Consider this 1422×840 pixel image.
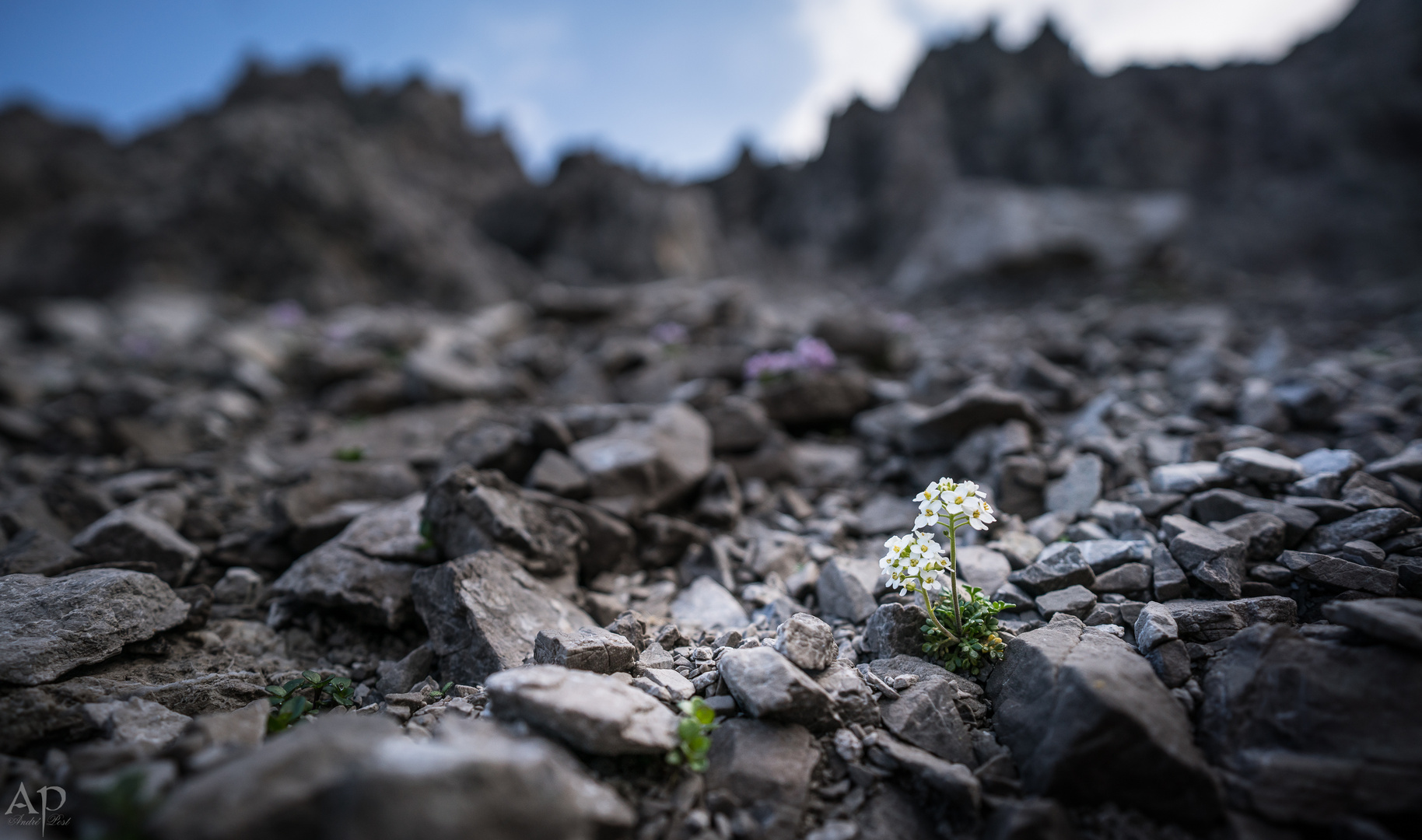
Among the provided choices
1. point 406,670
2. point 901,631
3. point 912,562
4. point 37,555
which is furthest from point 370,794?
point 37,555

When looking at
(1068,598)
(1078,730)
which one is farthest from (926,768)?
(1068,598)

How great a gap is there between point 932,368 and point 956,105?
36.6 meters

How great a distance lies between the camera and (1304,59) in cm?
2759

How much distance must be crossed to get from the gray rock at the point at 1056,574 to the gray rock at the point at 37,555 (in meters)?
5.83

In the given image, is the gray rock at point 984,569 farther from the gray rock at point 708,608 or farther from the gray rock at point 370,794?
the gray rock at point 370,794

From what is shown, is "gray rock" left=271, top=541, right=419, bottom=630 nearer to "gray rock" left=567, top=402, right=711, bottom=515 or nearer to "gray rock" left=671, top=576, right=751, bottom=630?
"gray rock" left=567, top=402, right=711, bottom=515

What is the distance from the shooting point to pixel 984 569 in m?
3.73

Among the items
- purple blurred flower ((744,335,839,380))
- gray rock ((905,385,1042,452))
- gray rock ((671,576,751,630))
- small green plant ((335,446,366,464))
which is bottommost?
gray rock ((671,576,751,630))

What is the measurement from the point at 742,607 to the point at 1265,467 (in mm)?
3554

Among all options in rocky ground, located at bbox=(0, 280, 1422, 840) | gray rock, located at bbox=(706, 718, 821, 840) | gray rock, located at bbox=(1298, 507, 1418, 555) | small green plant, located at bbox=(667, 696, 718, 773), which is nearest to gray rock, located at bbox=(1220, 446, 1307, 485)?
rocky ground, located at bbox=(0, 280, 1422, 840)

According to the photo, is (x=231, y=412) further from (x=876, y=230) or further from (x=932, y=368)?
(x=876, y=230)

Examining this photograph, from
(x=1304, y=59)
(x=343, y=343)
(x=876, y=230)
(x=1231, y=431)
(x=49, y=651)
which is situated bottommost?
(x=49, y=651)

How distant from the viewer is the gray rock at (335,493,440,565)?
13.1 feet

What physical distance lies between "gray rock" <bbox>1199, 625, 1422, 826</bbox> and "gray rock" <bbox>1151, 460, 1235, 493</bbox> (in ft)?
5.34
